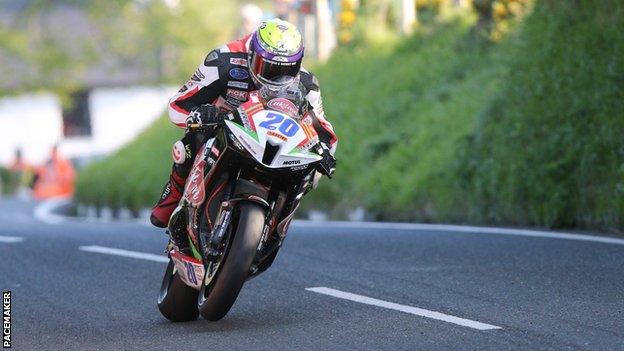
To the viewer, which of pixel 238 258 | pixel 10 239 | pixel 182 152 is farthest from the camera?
pixel 10 239

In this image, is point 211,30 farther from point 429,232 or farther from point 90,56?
point 429,232

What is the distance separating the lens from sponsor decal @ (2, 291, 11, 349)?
7834 millimetres

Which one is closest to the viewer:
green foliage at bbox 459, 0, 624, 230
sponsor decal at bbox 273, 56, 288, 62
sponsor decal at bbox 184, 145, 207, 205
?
sponsor decal at bbox 273, 56, 288, 62

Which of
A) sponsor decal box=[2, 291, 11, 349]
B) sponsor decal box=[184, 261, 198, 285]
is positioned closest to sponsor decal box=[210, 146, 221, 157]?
sponsor decal box=[184, 261, 198, 285]

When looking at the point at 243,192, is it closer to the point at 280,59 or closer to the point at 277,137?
the point at 277,137

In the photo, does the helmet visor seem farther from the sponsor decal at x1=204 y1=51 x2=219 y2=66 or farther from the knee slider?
the knee slider

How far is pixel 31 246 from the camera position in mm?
12984

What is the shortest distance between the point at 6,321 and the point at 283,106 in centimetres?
216

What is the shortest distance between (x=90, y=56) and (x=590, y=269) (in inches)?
1671

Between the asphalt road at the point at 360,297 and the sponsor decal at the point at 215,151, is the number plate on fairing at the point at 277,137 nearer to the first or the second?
the sponsor decal at the point at 215,151

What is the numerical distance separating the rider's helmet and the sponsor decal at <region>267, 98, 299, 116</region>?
12cm

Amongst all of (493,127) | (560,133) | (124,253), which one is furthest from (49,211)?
(124,253)

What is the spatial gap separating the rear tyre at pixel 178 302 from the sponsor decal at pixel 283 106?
1353 millimetres

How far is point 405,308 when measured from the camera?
8.33 metres
